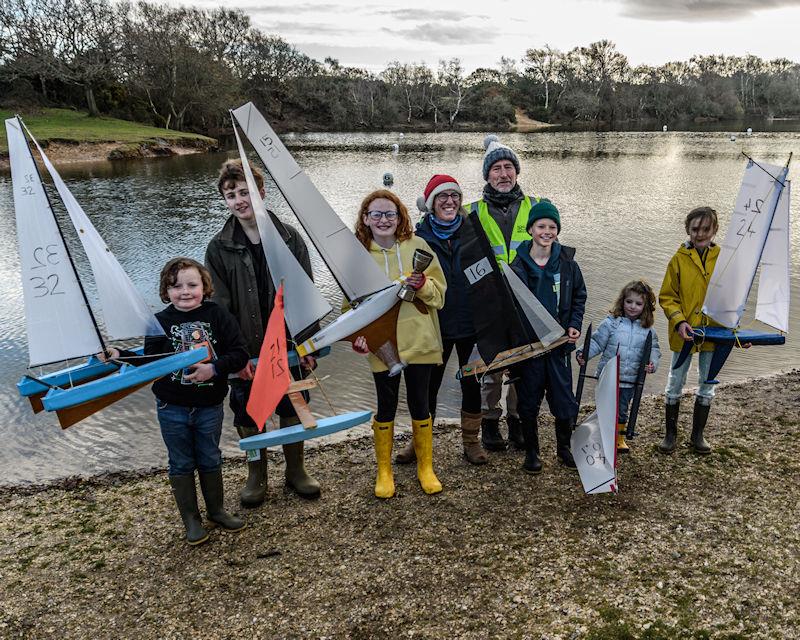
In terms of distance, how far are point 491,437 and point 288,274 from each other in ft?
7.91

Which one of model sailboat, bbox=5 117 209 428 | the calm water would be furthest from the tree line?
model sailboat, bbox=5 117 209 428

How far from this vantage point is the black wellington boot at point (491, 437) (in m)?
4.94

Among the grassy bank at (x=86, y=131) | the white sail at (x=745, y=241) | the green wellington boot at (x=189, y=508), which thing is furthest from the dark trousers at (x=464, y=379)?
the grassy bank at (x=86, y=131)

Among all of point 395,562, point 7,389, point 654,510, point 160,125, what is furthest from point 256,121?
point 160,125

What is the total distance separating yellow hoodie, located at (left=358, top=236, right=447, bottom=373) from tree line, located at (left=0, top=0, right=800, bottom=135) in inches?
2152

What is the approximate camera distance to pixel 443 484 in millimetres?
4402

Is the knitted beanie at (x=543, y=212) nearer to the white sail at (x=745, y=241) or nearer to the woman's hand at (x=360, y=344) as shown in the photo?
the white sail at (x=745, y=241)

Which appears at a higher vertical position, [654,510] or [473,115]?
[473,115]

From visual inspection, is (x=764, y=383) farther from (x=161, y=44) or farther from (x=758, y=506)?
(x=161, y=44)

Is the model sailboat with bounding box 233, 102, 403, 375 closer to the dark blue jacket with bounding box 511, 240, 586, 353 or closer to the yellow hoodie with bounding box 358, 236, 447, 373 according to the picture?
the yellow hoodie with bounding box 358, 236, 447, 373

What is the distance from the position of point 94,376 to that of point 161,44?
60.7m

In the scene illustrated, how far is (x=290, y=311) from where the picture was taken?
3895 millimetres

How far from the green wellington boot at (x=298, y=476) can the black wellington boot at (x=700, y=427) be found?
3.24 m

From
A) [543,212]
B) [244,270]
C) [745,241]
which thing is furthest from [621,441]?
[244,270]
